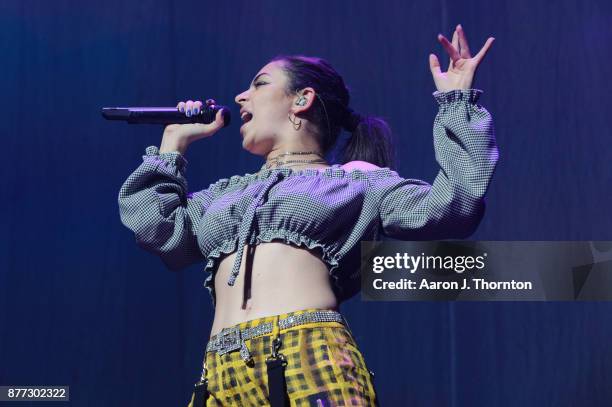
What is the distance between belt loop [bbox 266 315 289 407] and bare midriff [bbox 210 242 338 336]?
0.25 ft

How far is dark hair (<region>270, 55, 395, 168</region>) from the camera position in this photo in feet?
6.73

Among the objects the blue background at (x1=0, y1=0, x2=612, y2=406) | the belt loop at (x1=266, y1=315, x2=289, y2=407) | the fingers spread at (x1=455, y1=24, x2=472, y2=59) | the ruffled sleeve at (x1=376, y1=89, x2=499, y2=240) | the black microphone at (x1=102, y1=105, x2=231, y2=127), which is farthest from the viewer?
the blue background at (x1=0, y1=0, x2=612, y2=406)

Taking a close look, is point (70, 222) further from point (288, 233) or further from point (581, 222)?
point (581, 222)

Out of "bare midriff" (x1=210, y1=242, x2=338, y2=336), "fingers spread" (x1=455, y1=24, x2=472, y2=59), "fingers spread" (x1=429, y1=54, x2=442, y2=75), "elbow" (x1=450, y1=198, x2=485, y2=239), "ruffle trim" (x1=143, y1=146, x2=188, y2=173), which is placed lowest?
"bare midriff" (x1=210, y1=242, x2=338, y2=336)

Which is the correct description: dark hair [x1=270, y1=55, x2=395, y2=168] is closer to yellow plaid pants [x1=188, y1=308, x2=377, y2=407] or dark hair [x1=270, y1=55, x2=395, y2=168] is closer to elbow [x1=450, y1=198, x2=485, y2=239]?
elbow [x1=450, y1=198, x2=485, y2=239]

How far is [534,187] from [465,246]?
375 millimetres

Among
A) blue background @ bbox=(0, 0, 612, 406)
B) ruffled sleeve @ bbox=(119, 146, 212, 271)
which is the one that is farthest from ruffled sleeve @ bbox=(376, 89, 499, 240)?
blue background @ bbox=(0, 0, 612, 406)

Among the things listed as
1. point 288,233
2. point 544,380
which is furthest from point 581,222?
point 288,233

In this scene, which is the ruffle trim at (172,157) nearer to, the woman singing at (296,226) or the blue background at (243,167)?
the woman singing at (296,226)

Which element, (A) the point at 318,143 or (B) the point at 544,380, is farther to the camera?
(B) the point at 544,380

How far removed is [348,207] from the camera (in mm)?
1833

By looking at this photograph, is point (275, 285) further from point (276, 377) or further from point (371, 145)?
point (371, 145)

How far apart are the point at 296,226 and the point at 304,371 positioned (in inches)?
9.8

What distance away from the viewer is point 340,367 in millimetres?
1687
